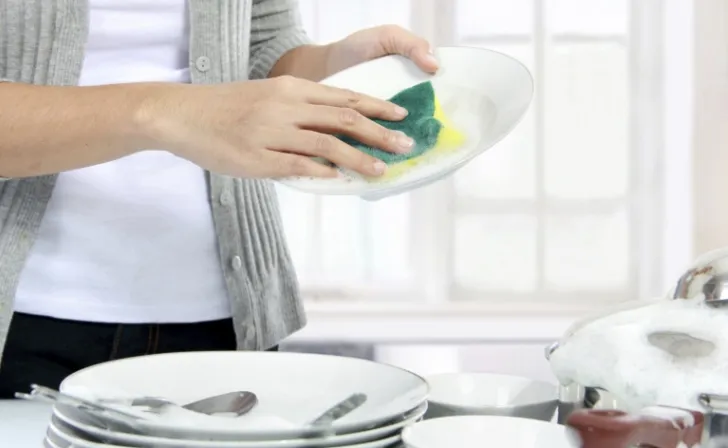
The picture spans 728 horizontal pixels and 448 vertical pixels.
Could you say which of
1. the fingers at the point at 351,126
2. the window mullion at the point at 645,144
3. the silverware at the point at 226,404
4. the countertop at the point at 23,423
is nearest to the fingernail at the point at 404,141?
the fingers at the point at 351,126

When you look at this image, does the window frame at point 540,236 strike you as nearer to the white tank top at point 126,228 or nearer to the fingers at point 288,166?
the white tank top at point 126,228

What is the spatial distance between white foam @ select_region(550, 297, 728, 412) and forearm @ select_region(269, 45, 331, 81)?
0.58 meters

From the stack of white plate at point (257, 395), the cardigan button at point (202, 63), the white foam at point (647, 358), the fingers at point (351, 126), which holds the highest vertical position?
the cardigan button at point (202, 63)

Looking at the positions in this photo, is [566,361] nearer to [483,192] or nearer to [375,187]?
[375,187]

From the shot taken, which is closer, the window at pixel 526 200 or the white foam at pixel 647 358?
the white foam at pixel 647 358

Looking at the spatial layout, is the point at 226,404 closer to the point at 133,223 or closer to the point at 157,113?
the point at 157,113

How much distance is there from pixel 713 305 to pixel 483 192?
166 cm

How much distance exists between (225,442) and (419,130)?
0.37 metres

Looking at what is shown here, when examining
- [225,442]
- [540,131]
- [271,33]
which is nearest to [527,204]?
[540,131]

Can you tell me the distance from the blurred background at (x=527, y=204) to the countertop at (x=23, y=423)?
1.33m

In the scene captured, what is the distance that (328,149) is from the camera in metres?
0.70

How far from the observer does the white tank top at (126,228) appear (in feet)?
2.99

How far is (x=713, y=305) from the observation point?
19.8 inches

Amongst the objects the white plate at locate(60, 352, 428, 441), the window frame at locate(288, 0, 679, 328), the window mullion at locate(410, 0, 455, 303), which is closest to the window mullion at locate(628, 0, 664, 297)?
the window frame at locate(288, 0, 679, 328)
